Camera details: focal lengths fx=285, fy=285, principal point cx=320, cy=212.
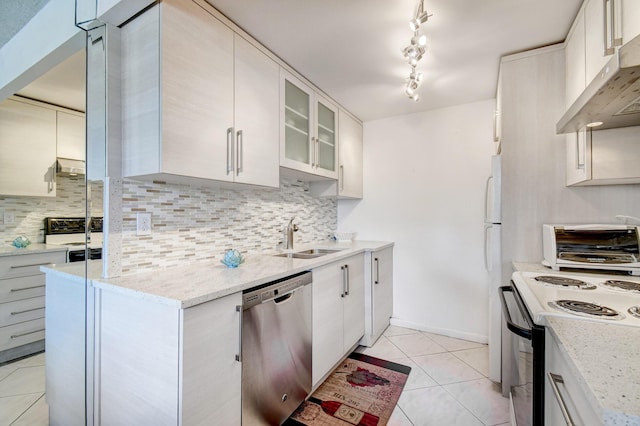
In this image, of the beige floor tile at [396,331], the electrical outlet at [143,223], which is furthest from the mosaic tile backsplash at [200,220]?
the beige floor tile at [396,331]

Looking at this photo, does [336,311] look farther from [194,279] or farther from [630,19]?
[630,19]

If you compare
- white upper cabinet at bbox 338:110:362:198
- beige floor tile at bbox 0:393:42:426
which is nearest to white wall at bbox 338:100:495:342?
white upper cabinet at bbox 338:110:362:198

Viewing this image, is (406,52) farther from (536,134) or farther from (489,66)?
(536,134)

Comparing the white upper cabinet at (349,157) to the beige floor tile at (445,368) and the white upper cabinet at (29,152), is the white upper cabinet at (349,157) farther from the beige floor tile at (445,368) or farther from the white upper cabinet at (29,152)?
the white upper cabinet at (29,152)

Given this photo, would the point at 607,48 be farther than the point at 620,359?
Yes

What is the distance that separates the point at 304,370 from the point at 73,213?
171 cm

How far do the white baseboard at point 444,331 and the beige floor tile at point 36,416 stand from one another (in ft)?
9.12

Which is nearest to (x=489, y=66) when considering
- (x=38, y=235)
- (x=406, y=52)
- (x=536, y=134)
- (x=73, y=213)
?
(x=536, y=134)

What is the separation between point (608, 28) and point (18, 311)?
352 cm

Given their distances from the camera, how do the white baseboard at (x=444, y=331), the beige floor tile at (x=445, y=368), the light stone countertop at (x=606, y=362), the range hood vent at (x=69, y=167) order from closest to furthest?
the light stone countertop at (x=606, y=362) → the range hood vent at (x=69, y=167) → the beige floor tile at (x=445, y=368) → the white baseboard at (x=444, y=331)

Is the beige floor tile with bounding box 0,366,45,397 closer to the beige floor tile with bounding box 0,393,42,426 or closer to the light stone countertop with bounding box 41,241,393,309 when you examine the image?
the beige floor tile with bounding box 0,393,42,426

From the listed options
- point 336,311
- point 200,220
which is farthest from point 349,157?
point 200,220

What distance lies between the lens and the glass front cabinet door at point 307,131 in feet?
6.93

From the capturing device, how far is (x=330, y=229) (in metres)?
3.36
